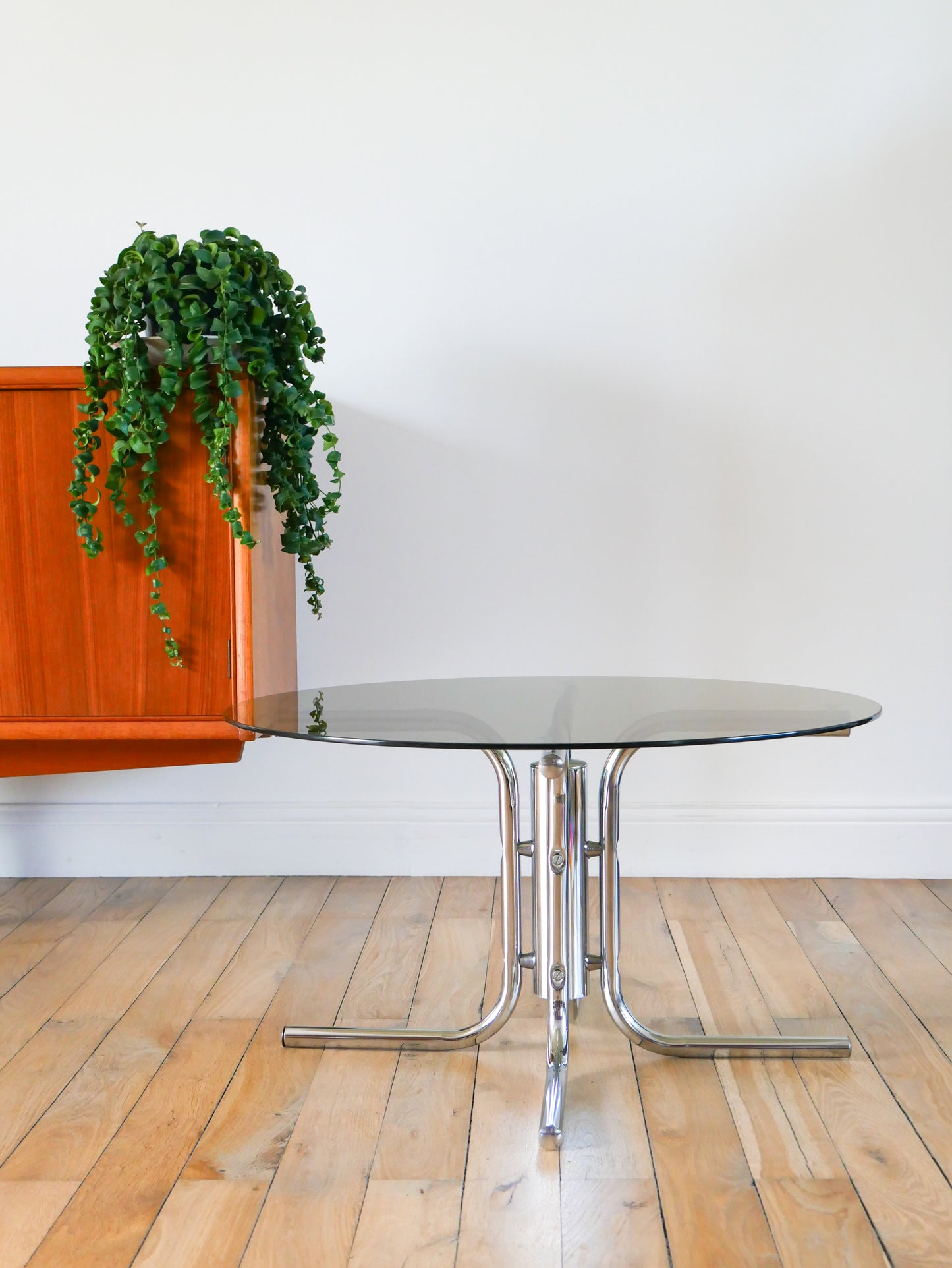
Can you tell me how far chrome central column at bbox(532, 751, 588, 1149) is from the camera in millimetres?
1499

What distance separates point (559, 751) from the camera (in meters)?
1.53

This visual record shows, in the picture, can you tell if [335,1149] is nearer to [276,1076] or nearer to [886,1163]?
[276,1076]

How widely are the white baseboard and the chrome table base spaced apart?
3.02 feet

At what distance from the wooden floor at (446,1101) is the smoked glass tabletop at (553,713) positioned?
0.54m

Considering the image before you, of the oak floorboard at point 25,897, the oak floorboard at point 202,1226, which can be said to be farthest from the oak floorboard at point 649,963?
the oak floorboard at point 25,897

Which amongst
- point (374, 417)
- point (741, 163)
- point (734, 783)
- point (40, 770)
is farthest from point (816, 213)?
point (40, 770)

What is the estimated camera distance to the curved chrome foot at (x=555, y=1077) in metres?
1.40

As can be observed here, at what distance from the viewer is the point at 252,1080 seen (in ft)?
5.20

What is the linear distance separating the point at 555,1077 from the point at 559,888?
0.26 m

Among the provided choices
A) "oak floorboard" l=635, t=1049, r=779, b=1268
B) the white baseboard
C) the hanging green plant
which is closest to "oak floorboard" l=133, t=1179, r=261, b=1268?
"oak floorboard" l=635, t=1049, r=779, b=1268

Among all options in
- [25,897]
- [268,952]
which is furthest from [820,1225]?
[25,897]

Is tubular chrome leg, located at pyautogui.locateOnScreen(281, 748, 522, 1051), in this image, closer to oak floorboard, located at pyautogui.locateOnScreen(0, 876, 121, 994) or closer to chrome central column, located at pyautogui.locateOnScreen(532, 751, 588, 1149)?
chrome central column, located at pyautogui.locateOnScreen(532, 751, 588, 1149)

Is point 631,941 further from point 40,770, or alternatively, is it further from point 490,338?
point 490,338

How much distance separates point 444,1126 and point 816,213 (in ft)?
6.85
